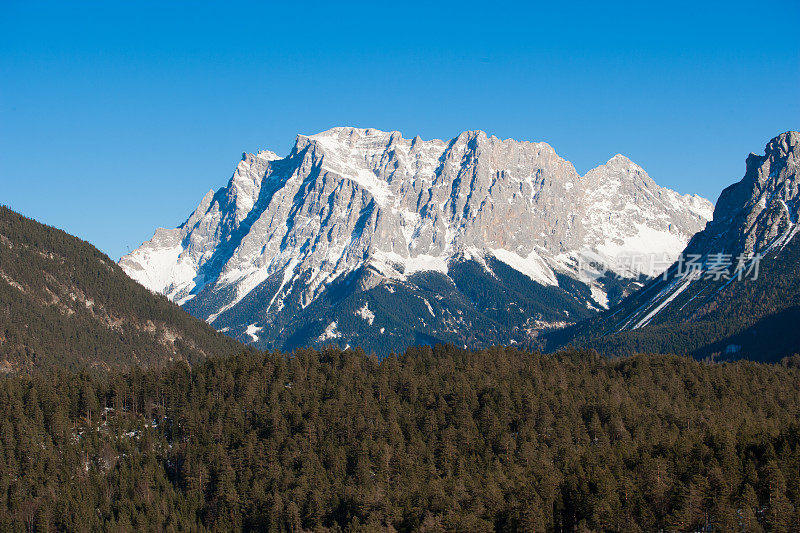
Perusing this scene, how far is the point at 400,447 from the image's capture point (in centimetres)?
14362

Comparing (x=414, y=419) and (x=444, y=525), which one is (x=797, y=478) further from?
(x=414, y=419)

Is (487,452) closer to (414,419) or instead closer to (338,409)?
(414,419)

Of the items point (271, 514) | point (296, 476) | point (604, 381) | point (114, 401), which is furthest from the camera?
point (604, 381)

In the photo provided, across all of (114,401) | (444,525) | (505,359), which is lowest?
(444,525)

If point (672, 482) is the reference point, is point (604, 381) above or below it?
above

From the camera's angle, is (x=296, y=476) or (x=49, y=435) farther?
(x=49, y=435)

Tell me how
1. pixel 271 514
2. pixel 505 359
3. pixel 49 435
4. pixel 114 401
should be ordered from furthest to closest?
pixel 505 359 → pixel 114 401 → pixel 49 435 → pixel 271 514

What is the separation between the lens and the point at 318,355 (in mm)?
198500

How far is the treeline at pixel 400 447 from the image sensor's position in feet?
368

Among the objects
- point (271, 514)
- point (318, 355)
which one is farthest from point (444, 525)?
point (318, 355)

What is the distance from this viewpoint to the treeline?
11231 centimetres

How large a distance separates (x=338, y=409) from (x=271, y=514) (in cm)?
3521

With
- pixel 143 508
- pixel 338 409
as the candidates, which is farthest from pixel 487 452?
pixel 143 508

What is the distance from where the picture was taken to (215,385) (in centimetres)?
17225
